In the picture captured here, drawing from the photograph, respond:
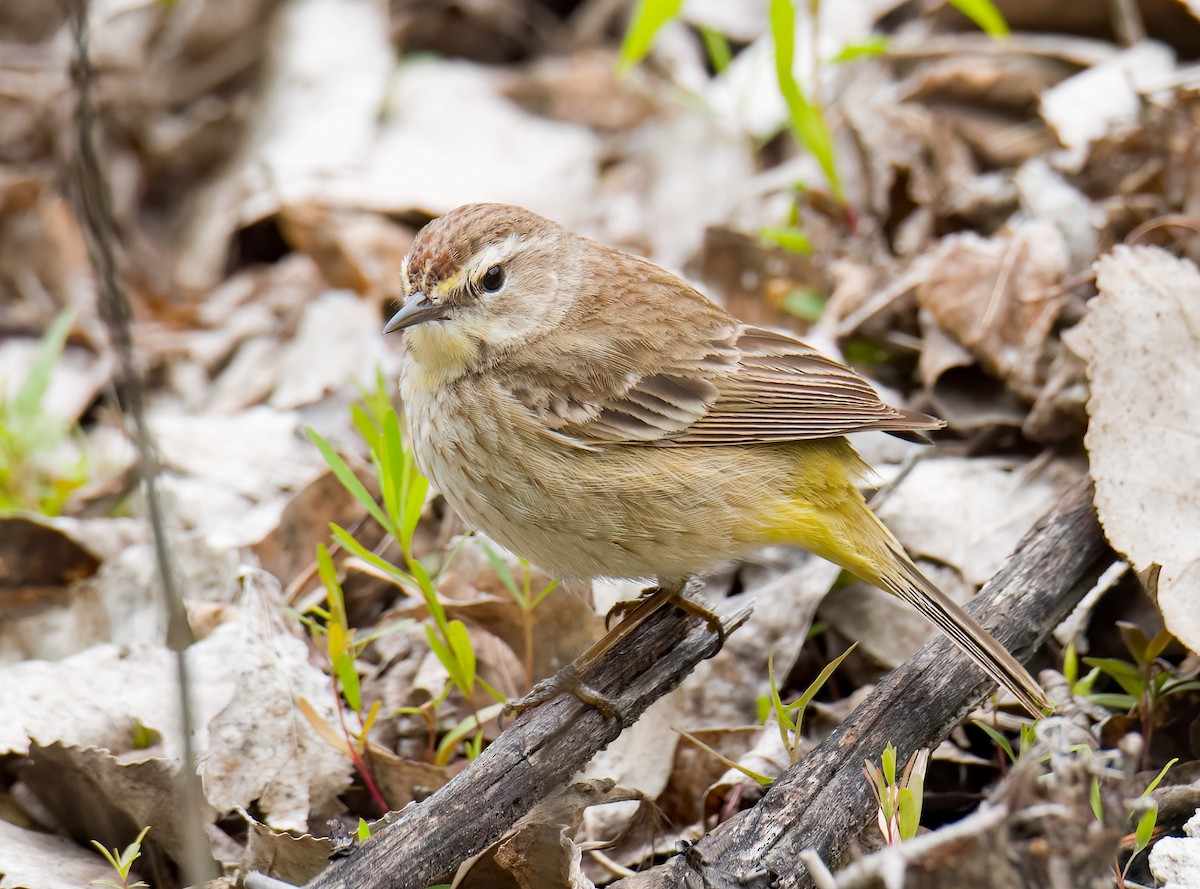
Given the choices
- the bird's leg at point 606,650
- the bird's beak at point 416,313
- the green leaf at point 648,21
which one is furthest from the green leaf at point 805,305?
the bird's beak at point 416,313

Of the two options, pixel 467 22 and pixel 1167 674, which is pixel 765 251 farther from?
pixel 467 22

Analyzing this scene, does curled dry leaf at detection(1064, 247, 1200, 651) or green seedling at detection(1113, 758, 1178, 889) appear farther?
curled dry leaf at detection(1064, 247, 1200, 651)

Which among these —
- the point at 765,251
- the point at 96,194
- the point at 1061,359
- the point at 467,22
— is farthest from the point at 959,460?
the point at 467,22

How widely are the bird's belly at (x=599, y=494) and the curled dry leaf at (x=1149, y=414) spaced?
3.24 ft

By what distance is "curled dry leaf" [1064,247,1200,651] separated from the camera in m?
3.50

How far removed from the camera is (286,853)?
132 inches

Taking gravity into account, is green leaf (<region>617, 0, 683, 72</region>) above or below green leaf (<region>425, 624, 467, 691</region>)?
above

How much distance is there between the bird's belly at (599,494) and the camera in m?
3.83

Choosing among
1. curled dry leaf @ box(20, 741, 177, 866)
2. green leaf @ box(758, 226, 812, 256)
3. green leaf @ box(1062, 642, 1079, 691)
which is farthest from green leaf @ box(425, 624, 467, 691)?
green leaf @ box(758, 226, 812, 256)

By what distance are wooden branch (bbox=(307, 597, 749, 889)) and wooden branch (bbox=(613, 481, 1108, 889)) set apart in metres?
Result: 0.37

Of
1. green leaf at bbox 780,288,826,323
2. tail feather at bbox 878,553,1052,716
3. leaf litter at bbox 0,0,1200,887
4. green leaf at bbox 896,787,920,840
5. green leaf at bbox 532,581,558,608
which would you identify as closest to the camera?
green leaf at bbox 896,787,920,840

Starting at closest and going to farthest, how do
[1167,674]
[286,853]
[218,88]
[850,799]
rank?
[850,799] < [286,853] < [1167,674] < [218,88]

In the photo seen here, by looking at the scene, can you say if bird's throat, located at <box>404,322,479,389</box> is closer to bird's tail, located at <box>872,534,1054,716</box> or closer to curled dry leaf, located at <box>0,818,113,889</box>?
bird's tail, located at <box>872,534,1054,716</box>

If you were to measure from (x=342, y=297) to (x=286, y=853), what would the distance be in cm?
364
